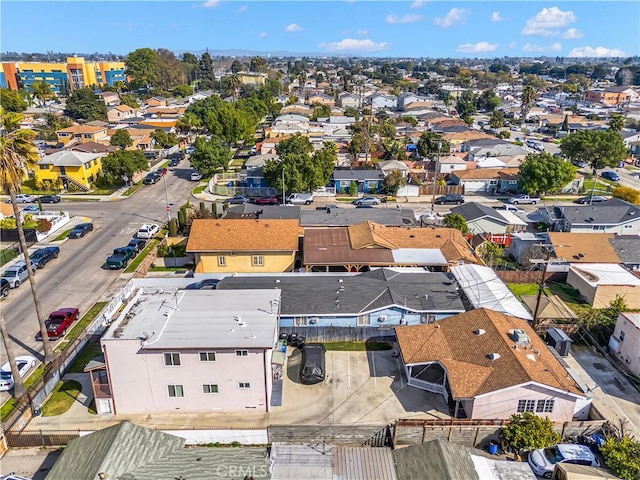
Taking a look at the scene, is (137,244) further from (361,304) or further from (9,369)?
(361,304)

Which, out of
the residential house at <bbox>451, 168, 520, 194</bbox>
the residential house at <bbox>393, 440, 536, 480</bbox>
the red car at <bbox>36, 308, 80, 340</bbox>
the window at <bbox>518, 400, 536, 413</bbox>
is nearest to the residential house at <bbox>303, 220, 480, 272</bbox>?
the window at <bbox>518, 400, 536, 413</bbox>

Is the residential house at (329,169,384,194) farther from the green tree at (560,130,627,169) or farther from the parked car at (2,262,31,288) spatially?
the parked car at (2,262,31,288)

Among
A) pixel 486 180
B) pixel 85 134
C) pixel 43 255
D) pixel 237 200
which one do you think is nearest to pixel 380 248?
pixel 237 200

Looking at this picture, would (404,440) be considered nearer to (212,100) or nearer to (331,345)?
(331,345)

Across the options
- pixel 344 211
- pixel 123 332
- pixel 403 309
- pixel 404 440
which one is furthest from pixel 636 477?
pixel 344 211

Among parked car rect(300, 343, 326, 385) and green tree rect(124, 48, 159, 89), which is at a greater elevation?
green tree rect(124, 48, 159, 89)

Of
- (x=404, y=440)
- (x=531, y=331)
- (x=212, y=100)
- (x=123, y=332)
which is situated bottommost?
(x=404, y=440)
